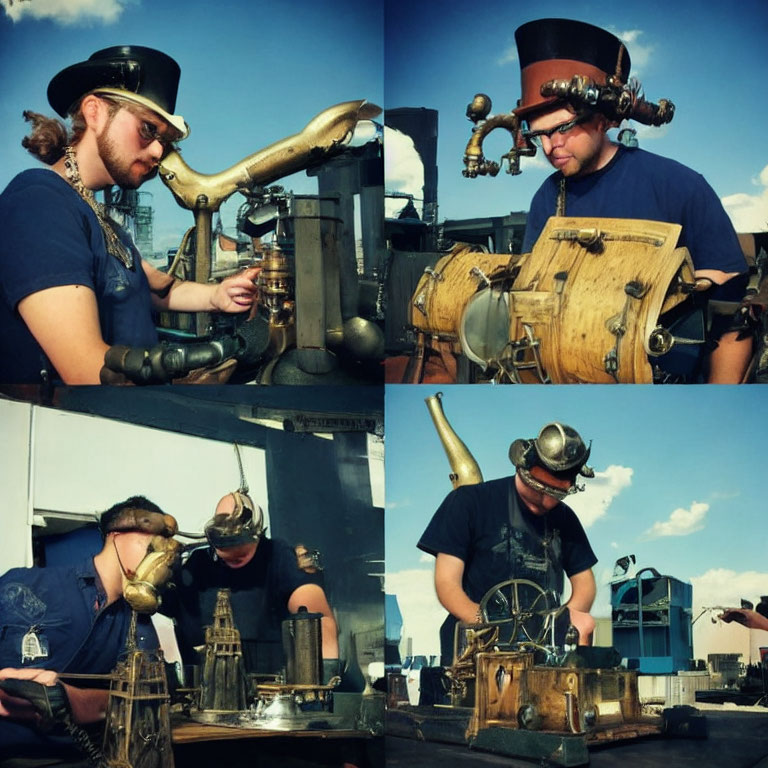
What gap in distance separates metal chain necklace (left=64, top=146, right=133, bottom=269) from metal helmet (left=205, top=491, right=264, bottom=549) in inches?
42.8

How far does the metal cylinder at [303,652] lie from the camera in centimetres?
716

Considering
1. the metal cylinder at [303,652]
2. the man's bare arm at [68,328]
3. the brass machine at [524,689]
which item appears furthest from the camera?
the metal cylinder at [303,652]

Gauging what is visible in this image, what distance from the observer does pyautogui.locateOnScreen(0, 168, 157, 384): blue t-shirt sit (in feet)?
23.2

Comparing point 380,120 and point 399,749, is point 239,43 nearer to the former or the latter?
point 380,120

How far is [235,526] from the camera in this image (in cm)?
723

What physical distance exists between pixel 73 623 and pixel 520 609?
6.02 ft

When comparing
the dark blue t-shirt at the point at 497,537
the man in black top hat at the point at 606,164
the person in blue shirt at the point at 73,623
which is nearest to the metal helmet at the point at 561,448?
the dark blue t-shirt at the point at 497,537

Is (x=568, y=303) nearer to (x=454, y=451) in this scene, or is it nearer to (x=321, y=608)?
(x=454, y=451)

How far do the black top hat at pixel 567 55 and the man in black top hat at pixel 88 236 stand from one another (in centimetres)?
141

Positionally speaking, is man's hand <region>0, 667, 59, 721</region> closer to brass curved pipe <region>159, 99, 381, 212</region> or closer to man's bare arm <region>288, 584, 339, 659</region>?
man's bare arm <region>288, 584, 339, 659</region>

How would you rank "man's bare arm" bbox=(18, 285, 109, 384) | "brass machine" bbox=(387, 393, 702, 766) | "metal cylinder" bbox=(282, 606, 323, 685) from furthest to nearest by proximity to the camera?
1. "metal cylinder" bbox=(282, 606, 323, 685)
2. "man's bare arm" bbox=(18, 285, 109, 384)
3. "brass machine" bbox=(387, 393, 702, 766)

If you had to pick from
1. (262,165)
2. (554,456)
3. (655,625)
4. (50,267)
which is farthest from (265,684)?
(262,165)

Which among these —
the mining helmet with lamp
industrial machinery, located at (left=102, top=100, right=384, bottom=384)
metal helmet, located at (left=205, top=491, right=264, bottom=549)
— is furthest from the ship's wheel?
industrial machinery, located at (left=102, top=100, right=384, bottom=384)

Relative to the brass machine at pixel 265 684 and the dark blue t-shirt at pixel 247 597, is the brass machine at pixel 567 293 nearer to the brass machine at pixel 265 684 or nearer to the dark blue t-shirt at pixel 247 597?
the dark blue t-shirt at pixel 247 597
